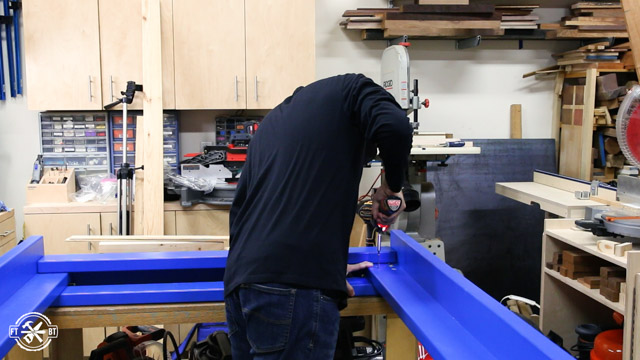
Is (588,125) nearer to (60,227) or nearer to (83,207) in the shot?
(83,207)

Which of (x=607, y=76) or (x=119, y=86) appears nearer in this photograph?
(x=119, y=86)

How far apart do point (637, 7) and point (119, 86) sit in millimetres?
2672

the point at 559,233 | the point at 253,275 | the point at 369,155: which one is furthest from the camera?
the point at 559,233

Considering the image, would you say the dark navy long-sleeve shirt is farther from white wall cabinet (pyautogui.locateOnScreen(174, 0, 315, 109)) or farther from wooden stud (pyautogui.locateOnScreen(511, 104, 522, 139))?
wooden stud (pyautogui.locateOnScreen(511, 104, 522, 139))

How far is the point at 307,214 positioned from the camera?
4.30 feet

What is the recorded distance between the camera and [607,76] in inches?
140

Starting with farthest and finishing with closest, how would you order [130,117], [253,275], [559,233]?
[130,117] → [559,233] → [253,275]

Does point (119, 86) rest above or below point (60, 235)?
above

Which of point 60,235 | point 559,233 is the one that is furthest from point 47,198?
point 559,233

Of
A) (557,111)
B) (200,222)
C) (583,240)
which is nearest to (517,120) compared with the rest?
(557,111)

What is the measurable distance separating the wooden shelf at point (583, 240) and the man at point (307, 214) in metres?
1.20

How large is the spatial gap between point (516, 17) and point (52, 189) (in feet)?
10.1

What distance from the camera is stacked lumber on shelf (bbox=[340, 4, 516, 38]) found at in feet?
11.3

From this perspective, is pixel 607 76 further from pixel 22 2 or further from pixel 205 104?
pixel 22 2
